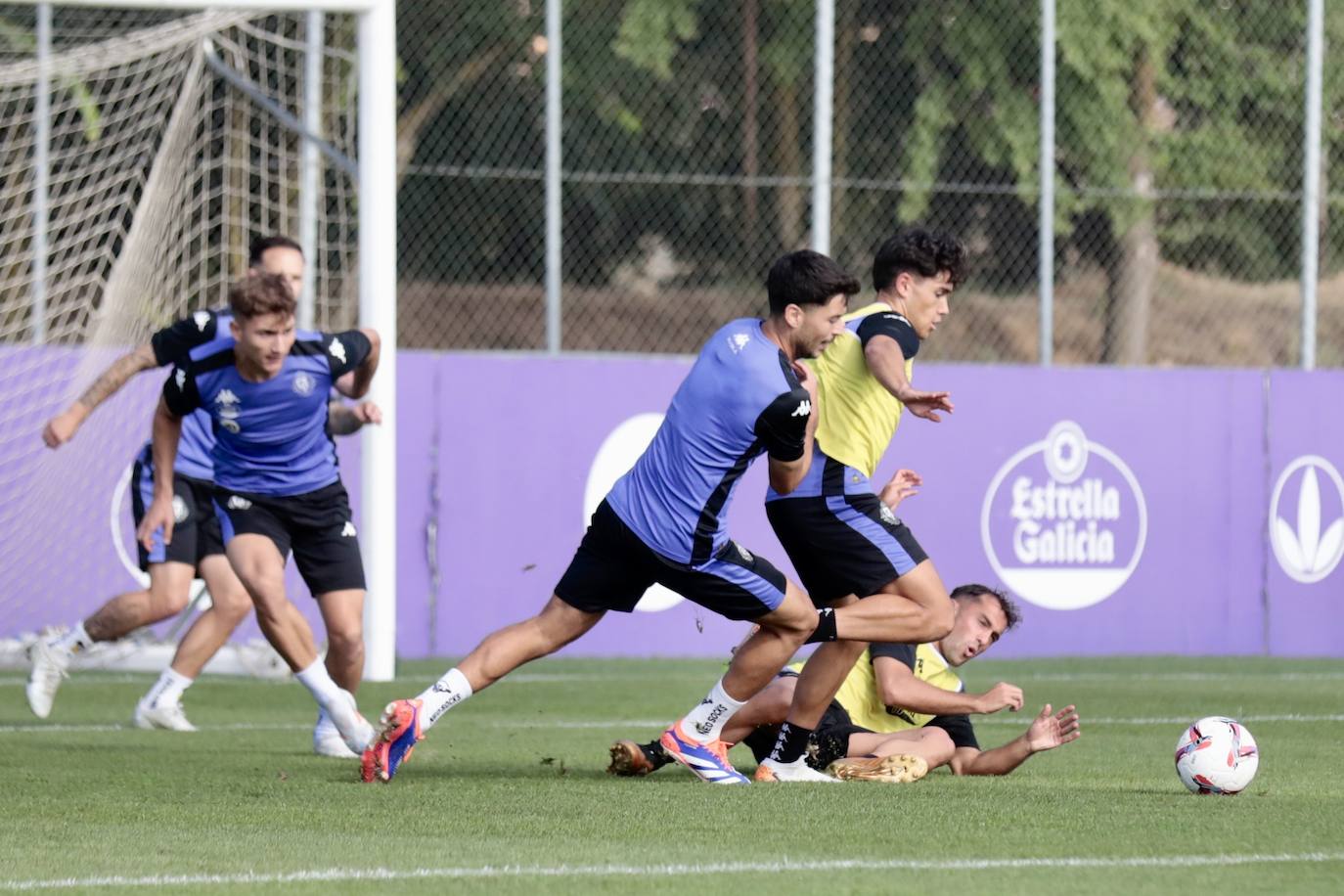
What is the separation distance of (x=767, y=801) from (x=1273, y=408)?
9465 mm

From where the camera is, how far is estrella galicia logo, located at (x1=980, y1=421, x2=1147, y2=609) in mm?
14305

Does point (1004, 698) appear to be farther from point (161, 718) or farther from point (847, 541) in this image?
point (161, 718)

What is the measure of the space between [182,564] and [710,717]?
4.04 metres

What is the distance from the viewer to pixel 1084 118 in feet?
53.0

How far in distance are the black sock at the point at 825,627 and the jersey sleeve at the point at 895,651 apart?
1.66ft

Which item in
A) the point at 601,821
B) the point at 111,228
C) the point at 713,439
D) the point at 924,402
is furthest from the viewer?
the point at 111,228

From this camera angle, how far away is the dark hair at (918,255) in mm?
7566

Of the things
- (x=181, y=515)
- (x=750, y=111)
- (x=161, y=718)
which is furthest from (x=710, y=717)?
(x=750, y=111)

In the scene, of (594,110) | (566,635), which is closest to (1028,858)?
(566,635)

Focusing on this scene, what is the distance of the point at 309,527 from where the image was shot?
27.6 feet

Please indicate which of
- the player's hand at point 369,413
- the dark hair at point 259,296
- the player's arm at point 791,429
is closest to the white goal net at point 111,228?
the player's hand at point 369,413

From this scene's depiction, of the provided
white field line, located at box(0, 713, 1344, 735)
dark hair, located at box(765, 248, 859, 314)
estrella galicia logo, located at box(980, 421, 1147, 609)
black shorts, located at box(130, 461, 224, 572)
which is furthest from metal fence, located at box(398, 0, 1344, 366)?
dark hair, located at box(765, 248, 859, 314)

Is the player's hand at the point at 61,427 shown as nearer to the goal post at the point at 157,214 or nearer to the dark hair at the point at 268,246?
the dark hair at the point at 268,246

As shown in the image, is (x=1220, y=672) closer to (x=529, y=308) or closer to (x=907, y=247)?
(x=529, y=308)
